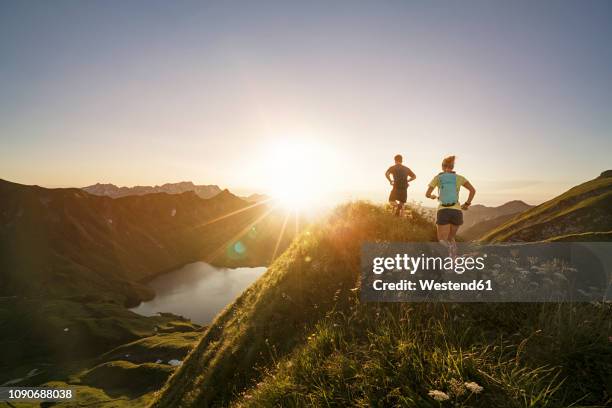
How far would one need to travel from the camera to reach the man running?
49.8ft

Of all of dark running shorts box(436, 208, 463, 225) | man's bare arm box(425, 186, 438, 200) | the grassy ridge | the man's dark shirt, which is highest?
the man's dark shirt

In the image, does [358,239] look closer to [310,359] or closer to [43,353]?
[310,359]

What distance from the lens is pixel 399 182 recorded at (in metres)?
15.2

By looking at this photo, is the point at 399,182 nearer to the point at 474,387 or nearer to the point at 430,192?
the point at 430,192

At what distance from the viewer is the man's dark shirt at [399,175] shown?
49.8 feet

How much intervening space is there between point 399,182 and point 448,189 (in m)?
5.18

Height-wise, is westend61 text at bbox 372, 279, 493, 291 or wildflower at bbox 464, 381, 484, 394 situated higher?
westend61 text at bbox 372, 279, 493, 291

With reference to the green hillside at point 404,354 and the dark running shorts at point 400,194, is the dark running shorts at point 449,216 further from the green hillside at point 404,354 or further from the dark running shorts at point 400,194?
the dark running shorts at point 400,194

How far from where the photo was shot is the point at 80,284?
186m

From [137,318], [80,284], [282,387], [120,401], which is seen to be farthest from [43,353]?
[282,387]

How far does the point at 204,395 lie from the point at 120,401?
71106 mm

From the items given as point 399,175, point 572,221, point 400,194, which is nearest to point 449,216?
point 400,194

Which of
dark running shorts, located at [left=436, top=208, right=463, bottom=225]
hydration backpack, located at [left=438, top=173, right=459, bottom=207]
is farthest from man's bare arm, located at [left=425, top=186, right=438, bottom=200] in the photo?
dark running shorts, located at [left=436, top=208, right=463, bottom=225]

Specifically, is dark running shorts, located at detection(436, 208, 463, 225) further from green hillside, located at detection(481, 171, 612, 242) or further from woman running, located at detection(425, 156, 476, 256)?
green hillside, located at detection(481, 171, 612, 242)
